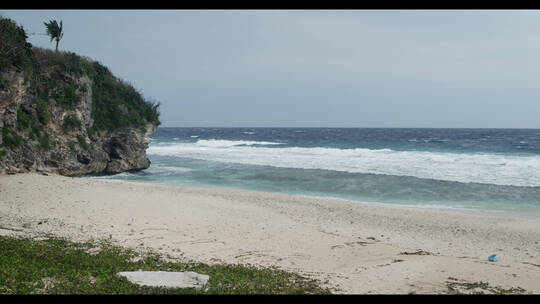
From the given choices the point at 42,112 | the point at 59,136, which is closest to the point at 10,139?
the point at 42,112

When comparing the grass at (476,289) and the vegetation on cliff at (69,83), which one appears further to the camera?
the vegetation on cliff at (69,83)

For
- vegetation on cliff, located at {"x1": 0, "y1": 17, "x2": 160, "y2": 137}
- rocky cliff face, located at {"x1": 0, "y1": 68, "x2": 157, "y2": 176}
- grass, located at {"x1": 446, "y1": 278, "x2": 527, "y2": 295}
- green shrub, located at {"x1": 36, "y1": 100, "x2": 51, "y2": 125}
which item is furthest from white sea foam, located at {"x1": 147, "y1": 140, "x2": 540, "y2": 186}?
grass, located at {"x1": 446, "y1": 278, "x2": 527, "y2": 295}

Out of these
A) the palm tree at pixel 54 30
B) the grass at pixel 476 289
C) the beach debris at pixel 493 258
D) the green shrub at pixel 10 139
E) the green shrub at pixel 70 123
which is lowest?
the beach debris at pixel 493 258

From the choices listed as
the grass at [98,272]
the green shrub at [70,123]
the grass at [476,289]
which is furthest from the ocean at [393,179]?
the grass at [98,272]

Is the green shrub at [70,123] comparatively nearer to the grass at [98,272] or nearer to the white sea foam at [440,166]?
the white sea foam at [440,166]

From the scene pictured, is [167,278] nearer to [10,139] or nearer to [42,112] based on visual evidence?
[10,139]

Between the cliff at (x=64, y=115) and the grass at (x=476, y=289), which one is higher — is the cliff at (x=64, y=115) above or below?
above

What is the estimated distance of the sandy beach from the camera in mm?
7980

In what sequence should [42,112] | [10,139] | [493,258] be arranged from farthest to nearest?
1. [42,112]
2. [10,139]
3. [493,258]

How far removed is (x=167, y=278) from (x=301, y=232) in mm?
5792

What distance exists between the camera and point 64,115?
74.7ft

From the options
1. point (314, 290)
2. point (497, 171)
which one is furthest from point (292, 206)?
point (497, 171)

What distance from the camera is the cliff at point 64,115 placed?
57.9ft

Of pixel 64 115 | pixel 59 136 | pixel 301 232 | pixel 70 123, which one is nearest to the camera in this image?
pixel 301 232
